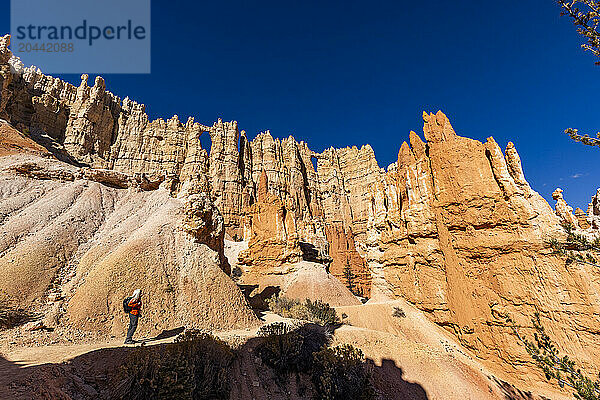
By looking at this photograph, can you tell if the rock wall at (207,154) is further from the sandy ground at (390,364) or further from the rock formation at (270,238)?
the sandy ground at (390,364)

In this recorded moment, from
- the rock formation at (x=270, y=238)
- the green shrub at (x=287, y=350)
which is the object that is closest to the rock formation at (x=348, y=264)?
the rock formation at (x=270, y=238)

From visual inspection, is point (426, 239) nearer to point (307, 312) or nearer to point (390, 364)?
point (390, 364)

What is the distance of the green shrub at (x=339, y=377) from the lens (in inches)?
340

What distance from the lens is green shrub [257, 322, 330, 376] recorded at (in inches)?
371

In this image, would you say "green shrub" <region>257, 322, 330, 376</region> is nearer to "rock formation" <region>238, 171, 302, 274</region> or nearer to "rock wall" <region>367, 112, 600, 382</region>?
"rock wall" <region>367, 112, 600, 382</region>

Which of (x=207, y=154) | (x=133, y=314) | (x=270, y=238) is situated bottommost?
(x=133, y=314)

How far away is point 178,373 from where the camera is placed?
6648 mm

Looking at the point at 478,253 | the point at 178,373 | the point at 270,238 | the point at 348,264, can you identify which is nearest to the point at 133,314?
the point at 178,373

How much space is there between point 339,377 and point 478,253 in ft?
34.5

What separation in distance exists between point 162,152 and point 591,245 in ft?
249

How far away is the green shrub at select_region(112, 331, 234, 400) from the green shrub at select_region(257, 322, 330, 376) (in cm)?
158

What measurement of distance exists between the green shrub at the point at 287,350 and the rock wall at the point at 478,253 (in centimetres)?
913

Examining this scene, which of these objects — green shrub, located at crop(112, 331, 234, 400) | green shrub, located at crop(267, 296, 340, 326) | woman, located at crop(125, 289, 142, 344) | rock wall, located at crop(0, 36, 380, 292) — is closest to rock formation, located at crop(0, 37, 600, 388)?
woman, located at crop(125, 289, 142, 344)

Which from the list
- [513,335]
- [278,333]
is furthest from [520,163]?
[278,333]
